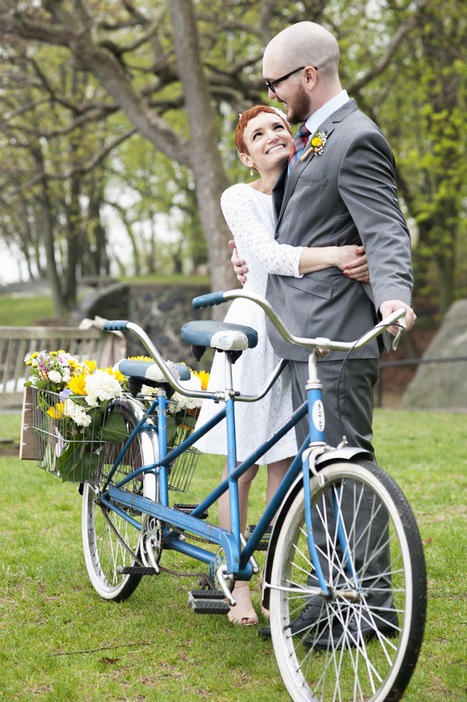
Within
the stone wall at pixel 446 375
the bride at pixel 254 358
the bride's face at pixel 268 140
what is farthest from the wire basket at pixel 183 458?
the stone wall at pixel 446 375

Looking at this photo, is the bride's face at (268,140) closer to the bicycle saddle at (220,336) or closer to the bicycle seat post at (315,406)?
the bicycle saddle at (220,336)

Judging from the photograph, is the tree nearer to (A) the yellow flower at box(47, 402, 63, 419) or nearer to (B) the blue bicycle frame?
(A) the yellow flower at box(47, 402, 63, 419)

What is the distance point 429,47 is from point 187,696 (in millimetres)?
16343

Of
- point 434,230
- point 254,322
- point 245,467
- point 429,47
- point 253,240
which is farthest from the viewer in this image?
point 434,230

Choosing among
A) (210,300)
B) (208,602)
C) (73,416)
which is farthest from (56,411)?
(210,300)

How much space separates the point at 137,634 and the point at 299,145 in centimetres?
192

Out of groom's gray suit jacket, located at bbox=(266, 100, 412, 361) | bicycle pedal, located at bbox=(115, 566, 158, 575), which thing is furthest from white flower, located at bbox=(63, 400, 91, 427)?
groom's gray suit jacket, located at bbox=(266, 100, 412, 361)

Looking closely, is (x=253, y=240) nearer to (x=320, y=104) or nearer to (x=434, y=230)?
(x=320, y=104)

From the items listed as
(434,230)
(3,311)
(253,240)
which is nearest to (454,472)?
(253,240)

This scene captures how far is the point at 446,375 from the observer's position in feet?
43.6

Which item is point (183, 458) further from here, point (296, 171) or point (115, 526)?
point (296, 171)

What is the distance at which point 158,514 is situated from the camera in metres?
2.93

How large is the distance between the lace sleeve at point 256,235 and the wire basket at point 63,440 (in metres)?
0.96

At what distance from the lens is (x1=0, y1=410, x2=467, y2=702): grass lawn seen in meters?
2.51
